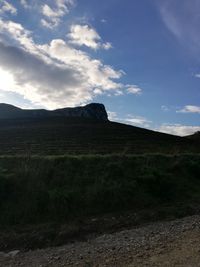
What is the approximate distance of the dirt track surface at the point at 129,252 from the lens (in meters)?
8.55

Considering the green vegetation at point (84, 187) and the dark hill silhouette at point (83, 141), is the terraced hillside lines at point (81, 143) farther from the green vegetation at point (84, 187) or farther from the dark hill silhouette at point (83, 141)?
the green vegetation at point (84, 187)

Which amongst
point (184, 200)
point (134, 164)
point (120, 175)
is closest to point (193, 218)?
point (184, 200)

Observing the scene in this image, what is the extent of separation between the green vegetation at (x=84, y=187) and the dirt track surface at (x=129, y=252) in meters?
2.66

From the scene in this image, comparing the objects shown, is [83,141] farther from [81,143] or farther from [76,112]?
[76,112]

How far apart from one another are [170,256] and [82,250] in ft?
8.71

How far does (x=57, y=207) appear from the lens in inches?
540

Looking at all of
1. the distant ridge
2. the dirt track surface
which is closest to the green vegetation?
the dirt track surface

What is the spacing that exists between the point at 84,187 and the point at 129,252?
628cm

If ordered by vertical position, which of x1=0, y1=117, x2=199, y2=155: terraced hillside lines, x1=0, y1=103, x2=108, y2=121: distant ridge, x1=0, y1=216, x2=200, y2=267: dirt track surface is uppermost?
x1=0, y1=103, x2=108, y2=121: distant ridge

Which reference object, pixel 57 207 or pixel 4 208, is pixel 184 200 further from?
pixel 4 208

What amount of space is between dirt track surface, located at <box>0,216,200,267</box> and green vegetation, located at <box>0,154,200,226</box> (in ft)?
8.73

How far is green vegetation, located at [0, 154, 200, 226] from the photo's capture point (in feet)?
44.9

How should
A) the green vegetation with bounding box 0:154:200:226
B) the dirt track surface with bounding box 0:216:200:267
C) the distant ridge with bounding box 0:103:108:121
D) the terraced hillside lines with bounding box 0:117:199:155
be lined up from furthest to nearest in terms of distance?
the distant ridge with bounding box 0:103:108:121 < the terraced hillside lines with bounding box 0:117:199:155 < the green vegetation with bounding box 0:154:200:226 < the dirt track surface with bounding box 0:216:200:267

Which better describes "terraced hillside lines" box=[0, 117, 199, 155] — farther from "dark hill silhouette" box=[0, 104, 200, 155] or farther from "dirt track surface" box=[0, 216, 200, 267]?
"dirt track surface" box=[0, 216, 200, 267]
